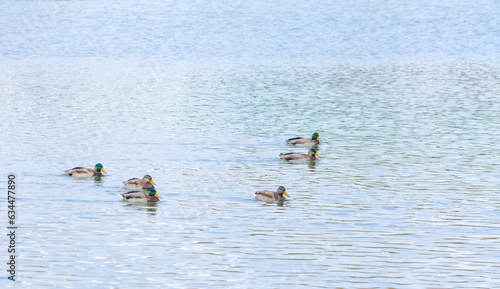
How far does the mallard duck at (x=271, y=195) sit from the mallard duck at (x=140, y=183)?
3.55 meters

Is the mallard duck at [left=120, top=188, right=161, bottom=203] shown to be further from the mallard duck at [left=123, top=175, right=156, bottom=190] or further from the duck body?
the duck body

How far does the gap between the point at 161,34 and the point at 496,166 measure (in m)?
74.8

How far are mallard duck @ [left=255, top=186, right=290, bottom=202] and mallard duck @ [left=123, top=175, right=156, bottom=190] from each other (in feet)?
11.6

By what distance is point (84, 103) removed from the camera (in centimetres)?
5200

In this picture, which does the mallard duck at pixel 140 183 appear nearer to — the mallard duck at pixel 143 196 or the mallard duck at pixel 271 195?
the mallard duck at pixel 143 196

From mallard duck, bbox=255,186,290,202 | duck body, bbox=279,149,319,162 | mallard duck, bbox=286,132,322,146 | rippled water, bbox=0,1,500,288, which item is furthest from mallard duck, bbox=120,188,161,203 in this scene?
mallard duck, bbox=286,132,322,146

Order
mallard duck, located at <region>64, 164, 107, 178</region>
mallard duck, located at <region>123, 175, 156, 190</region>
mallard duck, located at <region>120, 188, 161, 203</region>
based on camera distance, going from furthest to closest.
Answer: mallard duck, located at <region>64, 164, 107, 178</region>
mallard duck, located at <region>123, 175, 156, 190</region>
mallard duck, located at <region>120, 188, 161, 203</region>

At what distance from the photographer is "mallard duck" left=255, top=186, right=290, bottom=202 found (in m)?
25.6

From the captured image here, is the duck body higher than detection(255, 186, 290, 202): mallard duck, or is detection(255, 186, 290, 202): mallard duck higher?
the duck body

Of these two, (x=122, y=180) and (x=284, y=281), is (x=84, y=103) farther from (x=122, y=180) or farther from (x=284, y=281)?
(x=284, y=281)

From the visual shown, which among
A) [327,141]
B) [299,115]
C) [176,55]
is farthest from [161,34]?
[327,141]

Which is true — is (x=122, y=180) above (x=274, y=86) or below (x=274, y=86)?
below

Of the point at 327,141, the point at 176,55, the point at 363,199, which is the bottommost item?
the point at 363,199

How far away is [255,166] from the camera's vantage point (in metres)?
32.1
